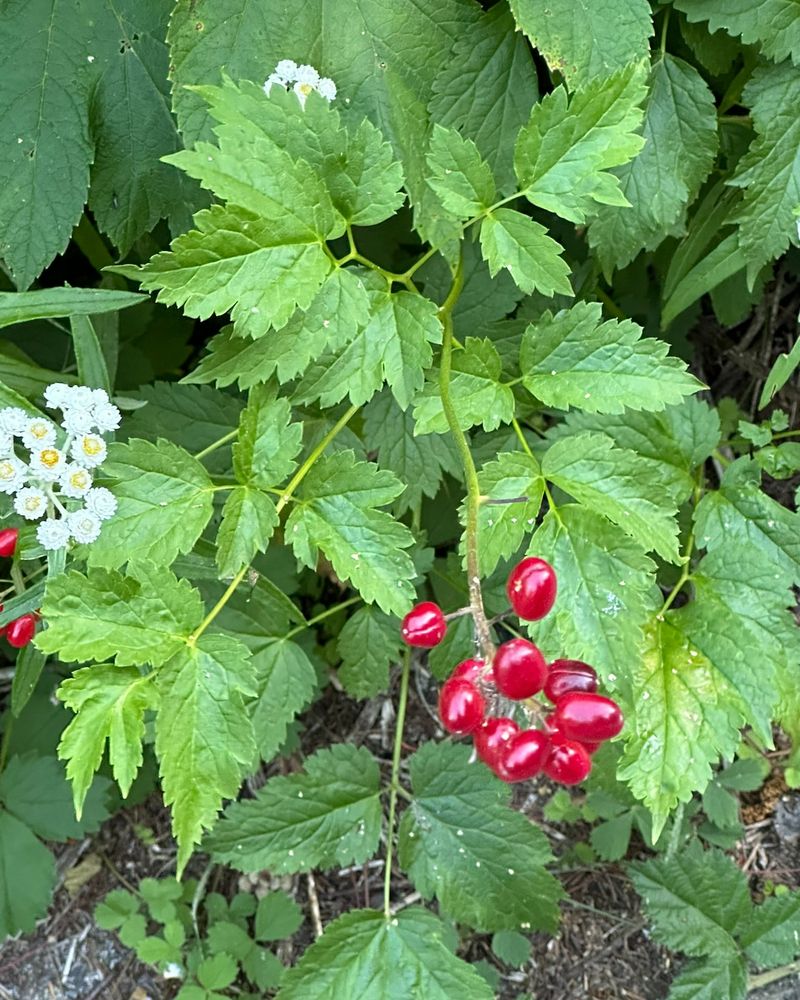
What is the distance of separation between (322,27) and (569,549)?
3.25ft

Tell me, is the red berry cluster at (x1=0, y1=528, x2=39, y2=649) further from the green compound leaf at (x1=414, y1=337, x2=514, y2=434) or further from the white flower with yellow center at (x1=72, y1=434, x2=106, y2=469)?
the green compound leaf at (x1=414, y1=337, x2=514, y2=434)

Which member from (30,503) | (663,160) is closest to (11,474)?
(30,503)

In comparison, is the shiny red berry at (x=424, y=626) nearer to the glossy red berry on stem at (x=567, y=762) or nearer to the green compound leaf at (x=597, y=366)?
the glossy red berry on stem at (x=567, y=762)

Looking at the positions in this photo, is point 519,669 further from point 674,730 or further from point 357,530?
point 674,730

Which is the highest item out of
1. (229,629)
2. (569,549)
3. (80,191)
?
(569,549)

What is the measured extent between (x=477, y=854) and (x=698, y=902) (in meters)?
0.70

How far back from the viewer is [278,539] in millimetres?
1962

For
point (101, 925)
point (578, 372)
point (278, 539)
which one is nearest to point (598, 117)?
point (578, 372)

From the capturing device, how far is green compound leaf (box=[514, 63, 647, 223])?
3.99ft

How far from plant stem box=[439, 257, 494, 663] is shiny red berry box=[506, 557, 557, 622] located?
2.0 inches

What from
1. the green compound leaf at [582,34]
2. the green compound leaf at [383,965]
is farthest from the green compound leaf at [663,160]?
the green compound leaf at [383,965]

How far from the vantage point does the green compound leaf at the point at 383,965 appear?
1684 millimetres

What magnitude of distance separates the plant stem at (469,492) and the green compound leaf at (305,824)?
0.82 m

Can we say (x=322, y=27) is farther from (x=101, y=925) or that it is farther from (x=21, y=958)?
(x=21, y=958)
